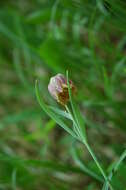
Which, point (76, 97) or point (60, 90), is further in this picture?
point (76, 97)

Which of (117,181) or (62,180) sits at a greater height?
(117,181)

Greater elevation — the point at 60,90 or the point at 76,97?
the point at 60,90

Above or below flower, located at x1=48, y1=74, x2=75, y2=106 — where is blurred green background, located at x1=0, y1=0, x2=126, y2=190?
below

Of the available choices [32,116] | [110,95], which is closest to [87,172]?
[110,95]

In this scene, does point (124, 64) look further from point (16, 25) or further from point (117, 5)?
point (16, 25)

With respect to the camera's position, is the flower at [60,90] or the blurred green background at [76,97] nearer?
the flower at [60,90]

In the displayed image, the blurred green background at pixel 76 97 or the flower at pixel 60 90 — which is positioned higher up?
the flower at pixel 60 90

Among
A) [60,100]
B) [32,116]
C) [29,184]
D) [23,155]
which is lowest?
[23,155]

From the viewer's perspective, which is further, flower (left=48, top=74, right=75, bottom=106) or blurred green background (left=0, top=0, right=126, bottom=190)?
blurred green background (left=0, top=0, right=126, bottom=190)
